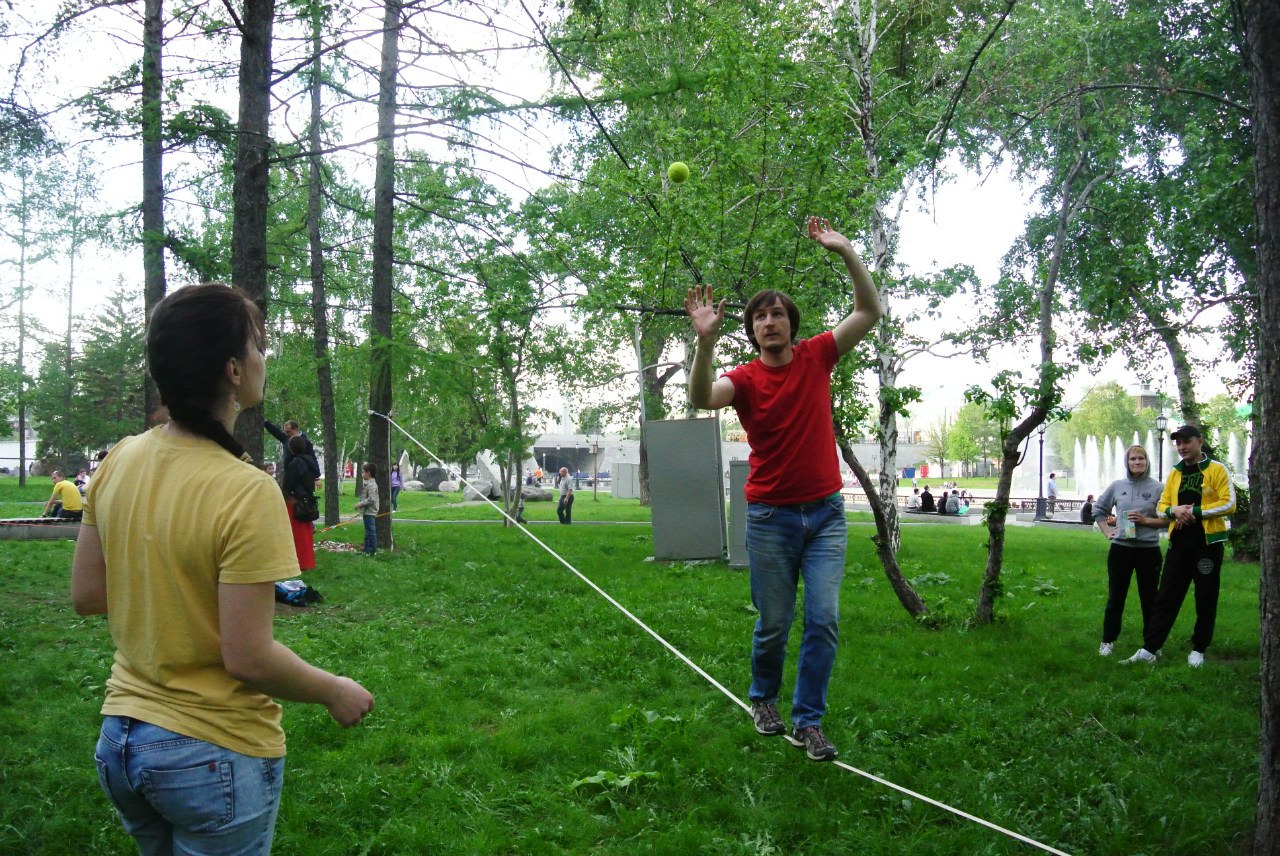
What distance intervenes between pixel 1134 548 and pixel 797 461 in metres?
4.78

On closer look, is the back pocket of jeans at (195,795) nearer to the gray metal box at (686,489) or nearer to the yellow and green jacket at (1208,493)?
the yellow and green jacket at (1208,493)

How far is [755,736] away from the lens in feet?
16.8

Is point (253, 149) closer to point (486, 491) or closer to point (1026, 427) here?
point (1026, 427)

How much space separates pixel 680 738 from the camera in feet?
16.3

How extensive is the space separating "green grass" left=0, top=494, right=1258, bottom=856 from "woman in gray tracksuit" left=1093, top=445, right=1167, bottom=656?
406mm

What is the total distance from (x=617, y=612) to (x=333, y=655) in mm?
2684

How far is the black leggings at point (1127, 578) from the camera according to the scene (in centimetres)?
725

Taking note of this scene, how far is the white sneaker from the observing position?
6906mm

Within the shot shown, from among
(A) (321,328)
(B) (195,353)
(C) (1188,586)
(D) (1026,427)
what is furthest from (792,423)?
(A) (321,328)

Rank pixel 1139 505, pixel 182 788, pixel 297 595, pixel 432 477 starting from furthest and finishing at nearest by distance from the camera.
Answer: pixel 432 477
pixel 297 595
pixel 1139 505
pixel 182 788

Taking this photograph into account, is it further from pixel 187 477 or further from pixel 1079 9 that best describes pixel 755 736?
pixel 1079 9

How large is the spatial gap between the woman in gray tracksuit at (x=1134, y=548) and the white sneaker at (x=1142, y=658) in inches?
9.9

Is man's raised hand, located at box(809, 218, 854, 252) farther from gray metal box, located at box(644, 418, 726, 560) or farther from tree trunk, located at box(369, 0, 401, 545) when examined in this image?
tree trunk, located at box(369, 0, 401, 545)

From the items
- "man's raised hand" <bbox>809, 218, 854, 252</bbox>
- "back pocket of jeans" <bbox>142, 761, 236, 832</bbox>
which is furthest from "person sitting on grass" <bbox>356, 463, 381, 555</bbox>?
"back pocket of jeans" <bbox>142, 761, 236, 832</bbox>
